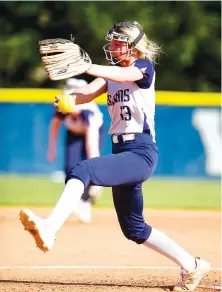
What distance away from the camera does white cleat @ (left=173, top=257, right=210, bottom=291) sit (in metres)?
6.65

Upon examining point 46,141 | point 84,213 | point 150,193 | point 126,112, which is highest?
point 126,112

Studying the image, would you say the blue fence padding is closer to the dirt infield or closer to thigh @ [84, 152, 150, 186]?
the dirt infield

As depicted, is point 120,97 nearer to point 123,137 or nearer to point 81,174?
point 123,137

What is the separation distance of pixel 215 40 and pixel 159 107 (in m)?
11.7

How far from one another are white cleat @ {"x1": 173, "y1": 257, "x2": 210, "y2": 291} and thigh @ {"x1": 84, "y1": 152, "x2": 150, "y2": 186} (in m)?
0.98

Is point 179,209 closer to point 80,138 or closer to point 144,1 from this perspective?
point 80,138

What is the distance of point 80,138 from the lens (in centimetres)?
1119

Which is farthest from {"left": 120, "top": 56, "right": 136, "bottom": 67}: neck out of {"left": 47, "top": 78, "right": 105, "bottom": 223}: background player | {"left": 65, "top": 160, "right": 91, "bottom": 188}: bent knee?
{"left": 47, "top": 78, "right": 105, "bottom": 223}: background player

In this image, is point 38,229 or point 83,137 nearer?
point 38,229

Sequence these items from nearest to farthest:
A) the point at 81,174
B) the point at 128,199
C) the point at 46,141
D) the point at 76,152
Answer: the point at 81,174 → the point at 128,199 → the point at 76,152 → the point at 46,141

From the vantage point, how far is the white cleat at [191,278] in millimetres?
6648

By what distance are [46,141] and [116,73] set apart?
32.7 ft

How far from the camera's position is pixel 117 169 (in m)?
5.98

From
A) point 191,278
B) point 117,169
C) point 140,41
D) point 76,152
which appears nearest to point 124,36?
point 140,41
